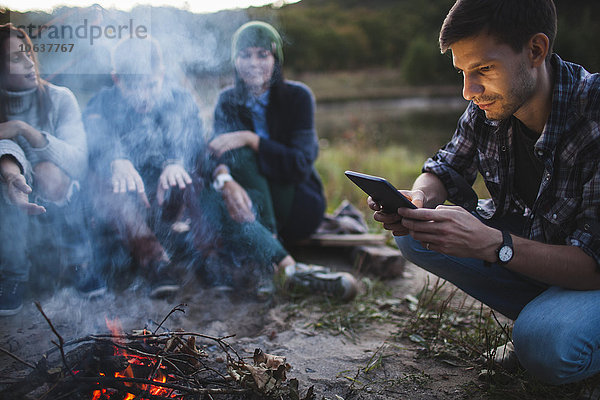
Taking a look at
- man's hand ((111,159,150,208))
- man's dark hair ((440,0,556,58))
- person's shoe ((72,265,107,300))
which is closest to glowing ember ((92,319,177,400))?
person's shoe ((72,265,107,300))

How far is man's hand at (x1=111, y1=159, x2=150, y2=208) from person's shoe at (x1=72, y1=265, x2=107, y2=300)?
543 mm

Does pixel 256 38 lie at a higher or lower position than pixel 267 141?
higher

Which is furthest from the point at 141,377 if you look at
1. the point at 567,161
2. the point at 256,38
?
the point at 256,38

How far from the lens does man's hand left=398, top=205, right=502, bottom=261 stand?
1.69 m

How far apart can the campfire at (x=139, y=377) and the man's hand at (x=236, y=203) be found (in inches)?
52.2

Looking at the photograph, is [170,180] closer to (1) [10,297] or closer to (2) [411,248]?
(1) [10,297]

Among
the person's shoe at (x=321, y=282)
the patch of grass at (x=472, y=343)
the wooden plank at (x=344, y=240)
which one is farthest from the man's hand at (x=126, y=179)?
the patch of grass at (x=472, y=343)

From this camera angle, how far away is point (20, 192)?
94.8 inches

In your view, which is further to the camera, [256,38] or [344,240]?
[344,240]

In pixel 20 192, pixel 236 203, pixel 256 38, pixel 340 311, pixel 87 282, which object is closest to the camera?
pixel 20 192

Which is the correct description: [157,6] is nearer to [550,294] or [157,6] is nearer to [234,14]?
[234,14]

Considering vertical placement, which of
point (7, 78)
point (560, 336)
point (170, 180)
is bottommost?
point (560, 336)

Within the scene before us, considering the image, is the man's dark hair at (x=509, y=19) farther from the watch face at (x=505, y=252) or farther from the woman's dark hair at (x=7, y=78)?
the woman's dark hair at (x=7, y=78)

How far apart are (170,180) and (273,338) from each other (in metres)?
1.33
